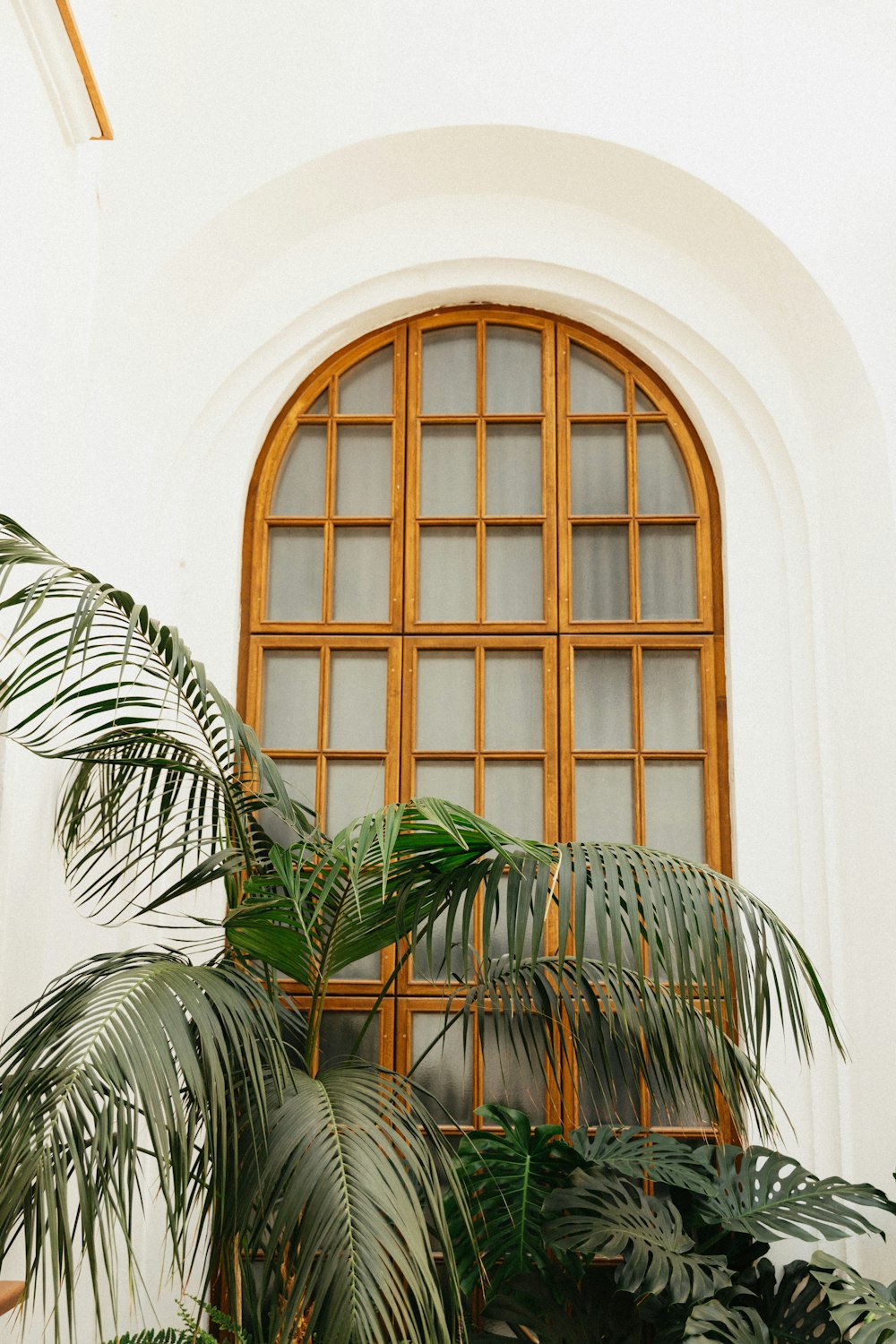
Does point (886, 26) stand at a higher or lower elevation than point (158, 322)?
higher

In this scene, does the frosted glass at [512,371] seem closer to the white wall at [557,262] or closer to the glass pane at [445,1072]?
the white wall at [557,262]

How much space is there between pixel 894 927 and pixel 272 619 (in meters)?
2.44

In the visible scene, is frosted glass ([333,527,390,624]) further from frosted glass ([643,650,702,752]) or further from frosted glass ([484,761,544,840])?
frosted glass ([643,650,702,752])

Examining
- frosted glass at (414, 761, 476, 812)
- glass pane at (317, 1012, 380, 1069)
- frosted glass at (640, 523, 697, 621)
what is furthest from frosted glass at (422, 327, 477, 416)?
glass pane at (317, 1012, 380, 1069)

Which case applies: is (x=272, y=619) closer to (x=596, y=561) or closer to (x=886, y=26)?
(x=596, y=561)

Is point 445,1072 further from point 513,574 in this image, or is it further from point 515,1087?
point 513,574

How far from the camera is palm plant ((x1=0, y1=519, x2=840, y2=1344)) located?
2354mm

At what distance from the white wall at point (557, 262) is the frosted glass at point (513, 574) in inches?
28.2

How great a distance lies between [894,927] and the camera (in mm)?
4180

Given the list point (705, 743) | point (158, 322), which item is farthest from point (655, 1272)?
point (158, 322)

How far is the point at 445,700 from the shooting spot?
477cm

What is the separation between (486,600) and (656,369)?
1133mm

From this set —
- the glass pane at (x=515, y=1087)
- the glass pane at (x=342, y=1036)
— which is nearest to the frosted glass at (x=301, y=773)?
the glass pane at (x=342, y=1036)

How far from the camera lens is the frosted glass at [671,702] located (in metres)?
4.73
